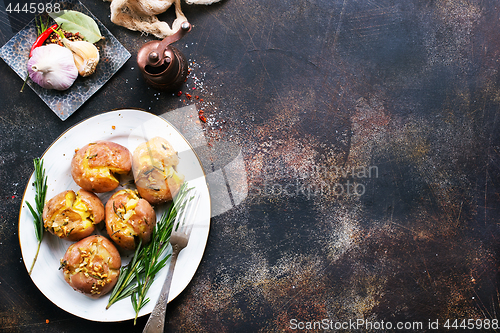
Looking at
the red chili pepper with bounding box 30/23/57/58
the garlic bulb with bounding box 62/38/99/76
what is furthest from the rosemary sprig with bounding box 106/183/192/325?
the red chili pepper with bounding box 30/23/57/58

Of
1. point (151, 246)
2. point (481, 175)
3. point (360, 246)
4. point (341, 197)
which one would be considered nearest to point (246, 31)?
point (341, 197)

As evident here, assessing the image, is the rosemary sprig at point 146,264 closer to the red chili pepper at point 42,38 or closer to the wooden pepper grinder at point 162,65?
the wooden pepper grinder at point 162,65

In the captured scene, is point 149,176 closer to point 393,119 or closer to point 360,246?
point 360,246

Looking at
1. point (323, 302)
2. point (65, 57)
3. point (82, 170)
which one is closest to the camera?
point (82, 170)

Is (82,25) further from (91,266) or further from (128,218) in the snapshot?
(91,266)

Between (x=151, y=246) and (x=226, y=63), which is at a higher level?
(x=226, y=63)

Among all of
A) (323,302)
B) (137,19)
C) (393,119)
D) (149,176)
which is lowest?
(323,302)

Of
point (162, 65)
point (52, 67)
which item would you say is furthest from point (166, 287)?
point (52, 67)
